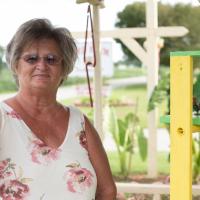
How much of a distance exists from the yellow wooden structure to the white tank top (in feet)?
1.25

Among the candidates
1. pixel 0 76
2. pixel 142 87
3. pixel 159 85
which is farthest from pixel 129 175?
pixel 142 87

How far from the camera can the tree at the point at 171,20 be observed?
25.9 ft

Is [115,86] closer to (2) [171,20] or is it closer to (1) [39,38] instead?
(2) [171,20]

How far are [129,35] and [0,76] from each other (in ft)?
11.7

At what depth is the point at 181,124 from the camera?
134 cm

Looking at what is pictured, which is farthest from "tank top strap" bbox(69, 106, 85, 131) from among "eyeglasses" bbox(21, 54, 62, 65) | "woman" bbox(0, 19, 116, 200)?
"eyeglasses" bbox(21, 54, 62, 65)

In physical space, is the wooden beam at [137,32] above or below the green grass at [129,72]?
above

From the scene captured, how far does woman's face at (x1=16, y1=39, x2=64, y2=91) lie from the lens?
1.58 metres

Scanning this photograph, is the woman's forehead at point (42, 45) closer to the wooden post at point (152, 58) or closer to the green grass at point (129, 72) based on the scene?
the wooden post at point (152, 58)

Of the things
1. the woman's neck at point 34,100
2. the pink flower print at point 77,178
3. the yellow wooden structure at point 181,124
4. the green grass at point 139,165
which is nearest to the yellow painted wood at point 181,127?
the yellow wooden structure at point 181,124

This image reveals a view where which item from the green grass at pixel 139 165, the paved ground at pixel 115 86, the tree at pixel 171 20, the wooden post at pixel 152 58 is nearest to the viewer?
the wooden post at pixel 152 58

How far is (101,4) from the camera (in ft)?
8.01

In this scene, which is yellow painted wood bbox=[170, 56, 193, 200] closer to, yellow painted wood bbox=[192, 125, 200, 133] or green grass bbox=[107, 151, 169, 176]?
yellow painted wood bbox=[192, 125, 200, 133]

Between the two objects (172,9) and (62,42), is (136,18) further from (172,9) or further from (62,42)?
(62,42)
